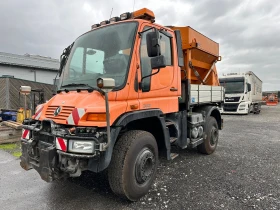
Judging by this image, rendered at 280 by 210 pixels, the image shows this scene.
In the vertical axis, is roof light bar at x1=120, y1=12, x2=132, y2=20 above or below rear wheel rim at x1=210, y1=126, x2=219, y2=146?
above

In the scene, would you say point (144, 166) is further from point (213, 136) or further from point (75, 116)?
point (213, 136)

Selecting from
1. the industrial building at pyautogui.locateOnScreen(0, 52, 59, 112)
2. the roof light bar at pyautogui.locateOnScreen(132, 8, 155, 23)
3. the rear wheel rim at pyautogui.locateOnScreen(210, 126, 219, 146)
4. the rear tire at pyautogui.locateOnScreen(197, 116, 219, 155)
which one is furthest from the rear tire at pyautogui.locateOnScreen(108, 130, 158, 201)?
the industrial building at pyautogui.locateOnScreen(0, 52, 59, 112)

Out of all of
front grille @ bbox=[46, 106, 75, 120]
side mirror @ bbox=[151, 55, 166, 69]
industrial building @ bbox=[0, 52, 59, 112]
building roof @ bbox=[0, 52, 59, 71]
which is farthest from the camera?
building roof @ bbox=[0, 52, 59, 71]

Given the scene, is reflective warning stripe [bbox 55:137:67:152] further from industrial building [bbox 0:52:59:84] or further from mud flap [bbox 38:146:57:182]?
industrial building [bbox 0:52:59:84]

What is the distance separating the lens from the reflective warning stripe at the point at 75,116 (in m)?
2.82

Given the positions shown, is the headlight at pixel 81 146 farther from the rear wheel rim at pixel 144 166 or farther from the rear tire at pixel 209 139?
the rear tire at pixel 209 139

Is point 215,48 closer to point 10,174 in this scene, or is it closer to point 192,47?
point 192,47

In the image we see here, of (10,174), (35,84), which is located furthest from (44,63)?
(10,174)

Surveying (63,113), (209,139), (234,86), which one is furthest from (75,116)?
(234,86)

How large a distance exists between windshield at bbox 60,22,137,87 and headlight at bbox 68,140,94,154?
92 centimetres

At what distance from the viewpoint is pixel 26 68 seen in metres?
21.8

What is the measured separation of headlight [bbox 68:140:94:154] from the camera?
8.77 ft

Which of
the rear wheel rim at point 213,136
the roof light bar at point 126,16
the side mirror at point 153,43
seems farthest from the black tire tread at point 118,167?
the rear wheel rim at point 213,136

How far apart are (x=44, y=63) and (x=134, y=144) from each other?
2326cm
